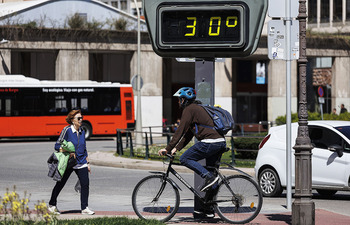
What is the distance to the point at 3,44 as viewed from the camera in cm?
4600

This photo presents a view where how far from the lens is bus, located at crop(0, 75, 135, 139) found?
1642 inches

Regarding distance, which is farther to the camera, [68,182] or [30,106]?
[30,106]

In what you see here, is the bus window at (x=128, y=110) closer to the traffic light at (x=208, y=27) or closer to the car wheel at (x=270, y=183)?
the car wheel at (x=270, y=183)

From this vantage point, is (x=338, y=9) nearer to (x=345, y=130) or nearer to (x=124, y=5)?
(x=124, y=5)

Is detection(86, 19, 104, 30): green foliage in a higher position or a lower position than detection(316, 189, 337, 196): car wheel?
higher

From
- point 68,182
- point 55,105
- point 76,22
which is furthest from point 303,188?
point 76,22

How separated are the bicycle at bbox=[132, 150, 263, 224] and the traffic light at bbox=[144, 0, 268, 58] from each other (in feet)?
6.60

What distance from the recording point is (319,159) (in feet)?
52.6

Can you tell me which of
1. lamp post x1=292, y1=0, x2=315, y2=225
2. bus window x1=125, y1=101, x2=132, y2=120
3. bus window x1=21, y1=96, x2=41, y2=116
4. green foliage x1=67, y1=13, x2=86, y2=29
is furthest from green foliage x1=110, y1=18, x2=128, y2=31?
lamp post x1=292, y1=0, x2=315, y2=225

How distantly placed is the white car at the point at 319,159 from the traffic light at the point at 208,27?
684 cm

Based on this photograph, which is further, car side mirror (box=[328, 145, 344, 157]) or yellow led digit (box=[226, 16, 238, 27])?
car side mirror (box=[328, 145, 344, 157])

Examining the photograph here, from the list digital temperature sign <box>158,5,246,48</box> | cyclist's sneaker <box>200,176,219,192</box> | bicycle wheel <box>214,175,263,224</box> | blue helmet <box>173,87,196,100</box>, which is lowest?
bicycle wheel <box>214,175,263,224</box>

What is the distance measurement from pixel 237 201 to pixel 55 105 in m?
32.5

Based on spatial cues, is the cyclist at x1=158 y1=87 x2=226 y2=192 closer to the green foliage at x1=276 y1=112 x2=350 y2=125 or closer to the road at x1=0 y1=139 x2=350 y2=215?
the road at x1=0 y1=139 x2=350 y2=215
